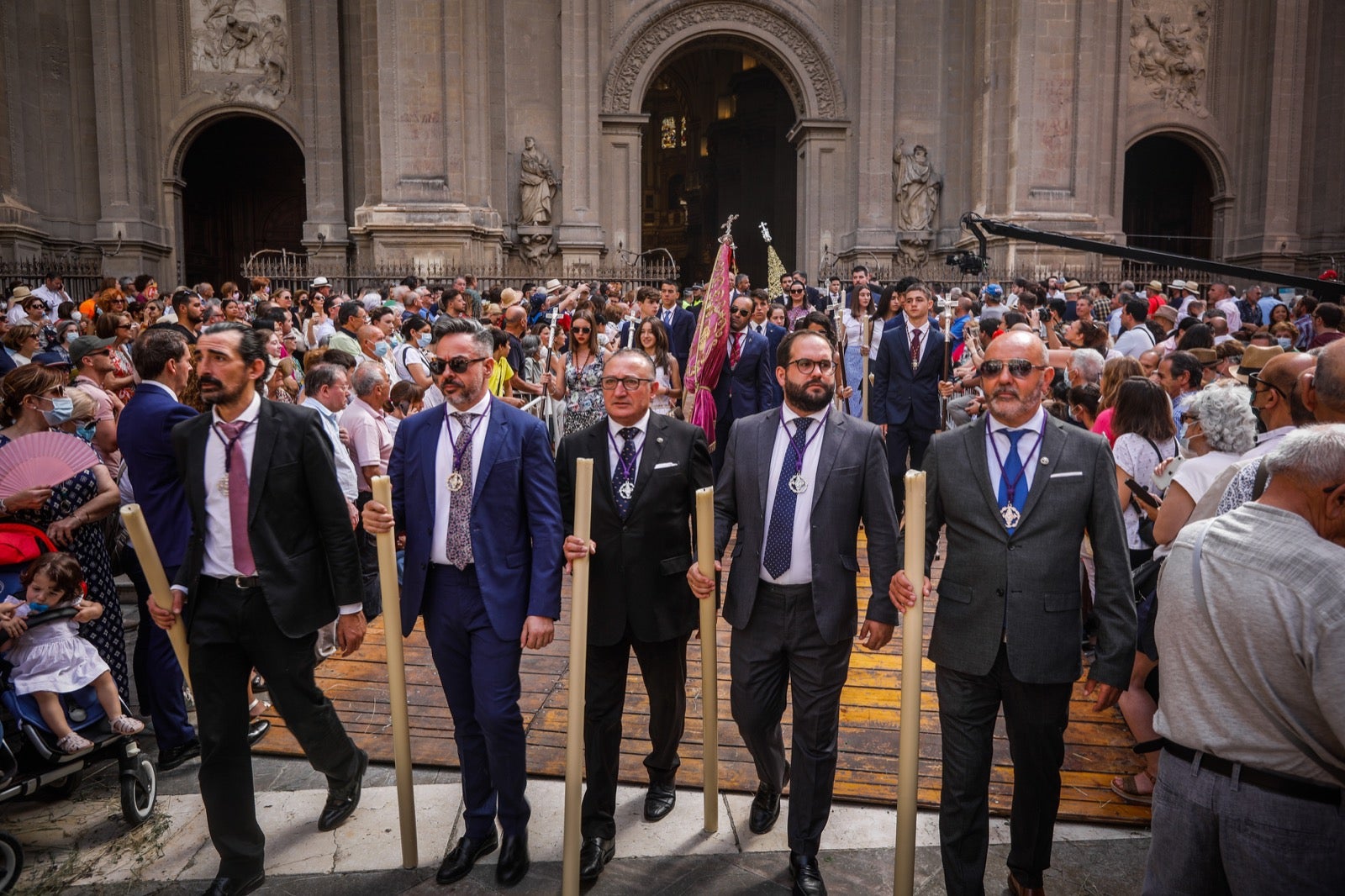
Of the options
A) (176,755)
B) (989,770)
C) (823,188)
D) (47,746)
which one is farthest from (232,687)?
(823,188)

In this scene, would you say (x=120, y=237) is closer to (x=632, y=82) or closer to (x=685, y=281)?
(x=632, y=82)

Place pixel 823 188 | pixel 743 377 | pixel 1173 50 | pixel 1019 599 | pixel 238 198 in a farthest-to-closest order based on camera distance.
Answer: pixel 238 198 → pixel 823 188 → pixel 1173 50 → pixel 743 377 → pixel 1019 599

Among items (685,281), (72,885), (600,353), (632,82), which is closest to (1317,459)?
(72,885)

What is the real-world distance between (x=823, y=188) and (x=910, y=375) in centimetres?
1580

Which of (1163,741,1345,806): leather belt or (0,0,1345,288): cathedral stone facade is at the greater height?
(0,0,1345,288): cathedral stone facade

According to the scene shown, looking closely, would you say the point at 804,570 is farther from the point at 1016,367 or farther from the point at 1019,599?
the point at 1016,367

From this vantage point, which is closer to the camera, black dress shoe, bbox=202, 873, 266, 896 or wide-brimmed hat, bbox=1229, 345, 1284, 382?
black dress shoe, bbox=202, 873, 266, 896

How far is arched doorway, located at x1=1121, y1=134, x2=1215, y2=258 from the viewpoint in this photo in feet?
87.4

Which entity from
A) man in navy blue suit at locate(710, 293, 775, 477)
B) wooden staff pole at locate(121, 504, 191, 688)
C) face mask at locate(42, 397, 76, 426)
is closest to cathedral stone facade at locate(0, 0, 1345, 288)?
man in navy blue suit at locate(710, 293, 775, 477)

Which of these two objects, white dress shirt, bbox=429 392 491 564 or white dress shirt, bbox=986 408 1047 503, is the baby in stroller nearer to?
white dress shirt, bbox=429 392 491 564

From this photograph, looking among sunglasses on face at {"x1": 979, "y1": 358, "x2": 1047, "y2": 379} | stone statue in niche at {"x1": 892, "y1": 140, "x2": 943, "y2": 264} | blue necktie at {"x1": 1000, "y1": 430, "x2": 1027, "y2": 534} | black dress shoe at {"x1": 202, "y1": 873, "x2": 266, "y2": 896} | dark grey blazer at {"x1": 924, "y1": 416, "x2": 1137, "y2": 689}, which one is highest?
stone statue in niche at {"x1": 892, "y1": 140, "x2": 943, "y2": 264}

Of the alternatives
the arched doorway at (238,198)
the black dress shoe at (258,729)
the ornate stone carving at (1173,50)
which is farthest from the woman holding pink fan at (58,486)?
the arched doorway at (238,198)

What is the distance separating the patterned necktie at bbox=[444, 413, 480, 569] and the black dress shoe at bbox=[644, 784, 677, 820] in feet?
4.56

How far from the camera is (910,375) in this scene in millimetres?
8445
